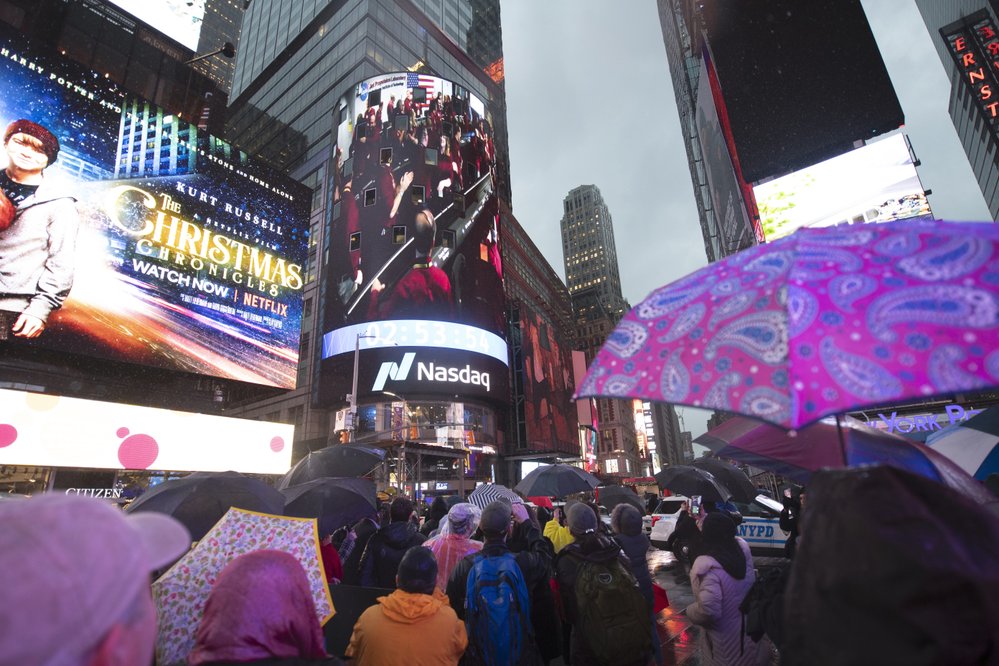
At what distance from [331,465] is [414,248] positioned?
31.2 metres

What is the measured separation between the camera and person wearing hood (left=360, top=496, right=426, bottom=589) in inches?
215

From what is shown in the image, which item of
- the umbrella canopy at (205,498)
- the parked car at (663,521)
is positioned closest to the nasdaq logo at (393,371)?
the parked car at (663,521)

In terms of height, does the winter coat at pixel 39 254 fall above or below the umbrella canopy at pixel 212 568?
above

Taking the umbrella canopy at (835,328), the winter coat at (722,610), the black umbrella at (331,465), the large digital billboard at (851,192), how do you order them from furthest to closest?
the large digital billboard at (851,192)
the black umbrella at (331,465)
the winter coat at (722,610)
the umbrella canopy at (835,328)

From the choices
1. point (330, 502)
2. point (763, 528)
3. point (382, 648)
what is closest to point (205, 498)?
point (330, 502)

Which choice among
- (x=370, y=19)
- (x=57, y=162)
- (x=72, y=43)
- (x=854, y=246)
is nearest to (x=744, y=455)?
(x=854, y=246)

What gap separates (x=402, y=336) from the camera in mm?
35656

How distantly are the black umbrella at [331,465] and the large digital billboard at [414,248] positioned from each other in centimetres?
2531

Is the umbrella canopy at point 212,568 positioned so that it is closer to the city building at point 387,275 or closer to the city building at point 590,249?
the city building at point 387,275

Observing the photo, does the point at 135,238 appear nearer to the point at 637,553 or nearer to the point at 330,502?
the point at 330,502

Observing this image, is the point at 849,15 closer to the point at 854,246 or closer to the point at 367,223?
the point at 854,246

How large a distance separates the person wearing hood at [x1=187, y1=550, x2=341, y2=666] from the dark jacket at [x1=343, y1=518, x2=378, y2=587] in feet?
11.7

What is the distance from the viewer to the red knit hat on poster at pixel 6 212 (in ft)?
52.1

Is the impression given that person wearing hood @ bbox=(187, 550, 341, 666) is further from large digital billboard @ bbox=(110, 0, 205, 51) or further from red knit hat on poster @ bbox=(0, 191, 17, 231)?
large digital billboard @ bbox=(110, 0, 205, 51)
